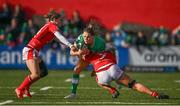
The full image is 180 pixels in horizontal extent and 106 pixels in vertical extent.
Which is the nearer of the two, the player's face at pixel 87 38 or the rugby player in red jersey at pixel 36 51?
the player's face at pixel 87 38

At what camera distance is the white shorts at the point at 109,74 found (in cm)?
1452

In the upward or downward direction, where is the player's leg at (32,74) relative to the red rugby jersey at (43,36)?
downward

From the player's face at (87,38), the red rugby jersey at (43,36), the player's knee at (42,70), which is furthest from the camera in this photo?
the player's knee at (42,70)

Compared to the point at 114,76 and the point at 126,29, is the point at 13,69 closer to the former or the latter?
the point at 126,29

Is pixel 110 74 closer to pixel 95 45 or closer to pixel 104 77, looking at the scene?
pixel 104 77

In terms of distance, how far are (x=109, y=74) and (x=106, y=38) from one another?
12.5m

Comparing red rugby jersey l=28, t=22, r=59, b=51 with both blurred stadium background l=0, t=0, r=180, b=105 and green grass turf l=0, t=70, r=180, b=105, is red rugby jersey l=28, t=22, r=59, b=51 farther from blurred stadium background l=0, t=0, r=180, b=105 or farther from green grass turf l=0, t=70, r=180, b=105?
blurred stadium background l=0, t=0, r=180, b=105

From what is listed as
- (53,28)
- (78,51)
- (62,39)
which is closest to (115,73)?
(78,51)

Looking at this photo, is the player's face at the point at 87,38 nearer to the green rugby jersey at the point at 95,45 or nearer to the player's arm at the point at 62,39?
the green rugby jersey at the point at 95,45

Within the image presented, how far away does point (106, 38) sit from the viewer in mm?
27109

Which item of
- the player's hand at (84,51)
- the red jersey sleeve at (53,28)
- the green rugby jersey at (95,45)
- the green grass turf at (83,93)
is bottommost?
the green grass turf at (83,93)

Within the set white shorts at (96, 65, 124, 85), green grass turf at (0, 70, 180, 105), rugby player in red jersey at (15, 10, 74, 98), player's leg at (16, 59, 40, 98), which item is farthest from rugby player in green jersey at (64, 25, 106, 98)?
player's leg at (16, 59, 40, 98)

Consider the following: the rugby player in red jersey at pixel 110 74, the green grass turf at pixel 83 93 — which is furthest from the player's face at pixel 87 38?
the green grass turf at pixel 83 93

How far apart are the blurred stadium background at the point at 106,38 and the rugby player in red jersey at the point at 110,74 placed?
162cm
